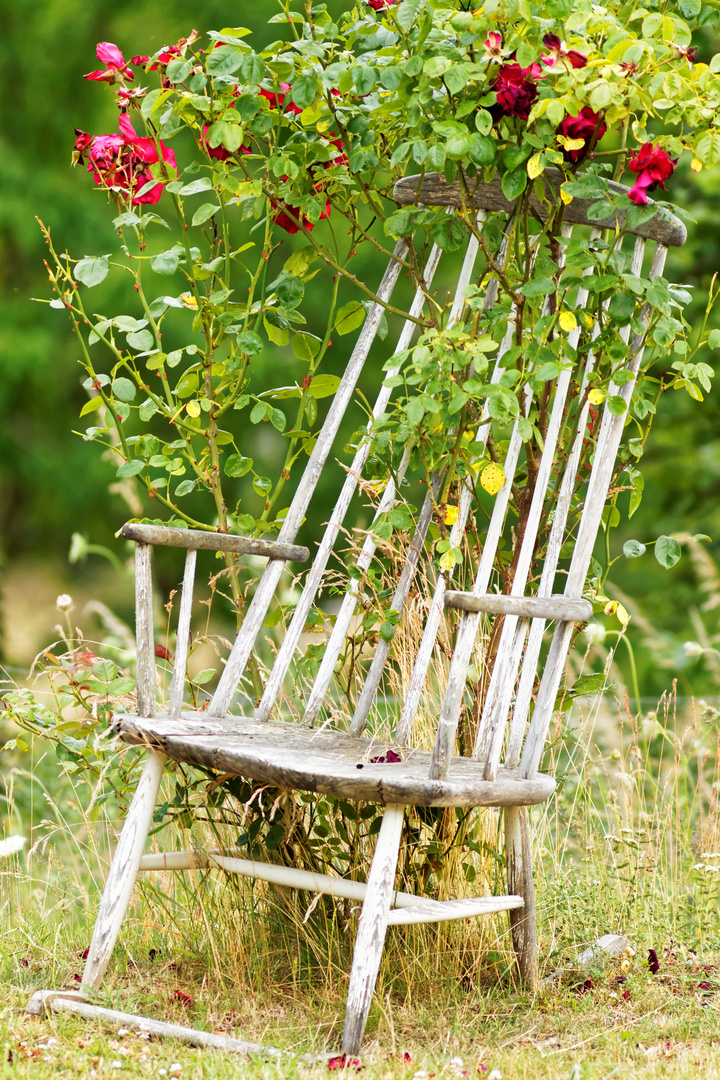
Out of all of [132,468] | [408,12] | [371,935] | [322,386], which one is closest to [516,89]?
[408,12]

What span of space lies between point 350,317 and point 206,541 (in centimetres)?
57

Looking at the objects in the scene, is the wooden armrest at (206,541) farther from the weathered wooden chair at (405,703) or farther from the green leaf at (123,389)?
the green leaf at (123,389)

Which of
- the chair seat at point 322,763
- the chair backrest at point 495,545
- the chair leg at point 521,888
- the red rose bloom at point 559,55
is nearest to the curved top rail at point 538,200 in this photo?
the chair backrest at point 495,545

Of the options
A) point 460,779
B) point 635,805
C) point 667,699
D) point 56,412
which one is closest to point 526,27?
point 460,779

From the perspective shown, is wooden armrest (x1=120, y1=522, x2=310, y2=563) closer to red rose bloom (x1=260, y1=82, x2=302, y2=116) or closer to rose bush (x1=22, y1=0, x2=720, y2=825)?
rose bush (x1=22, y1=0, x2=720, y2=825)

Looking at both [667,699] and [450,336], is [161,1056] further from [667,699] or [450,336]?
[667,699]

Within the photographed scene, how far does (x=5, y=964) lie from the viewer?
80.4 inches

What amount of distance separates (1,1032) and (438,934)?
78 centimetres

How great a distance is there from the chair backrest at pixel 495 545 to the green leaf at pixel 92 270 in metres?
0.46

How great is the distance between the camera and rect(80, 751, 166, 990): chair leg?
1780mm

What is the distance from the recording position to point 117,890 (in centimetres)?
179

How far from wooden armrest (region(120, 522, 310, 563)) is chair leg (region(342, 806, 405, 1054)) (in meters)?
0.60

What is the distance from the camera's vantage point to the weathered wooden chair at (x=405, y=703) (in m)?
1.60

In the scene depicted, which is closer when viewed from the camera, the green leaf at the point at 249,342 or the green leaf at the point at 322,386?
the green leaf at the point at 249,342
